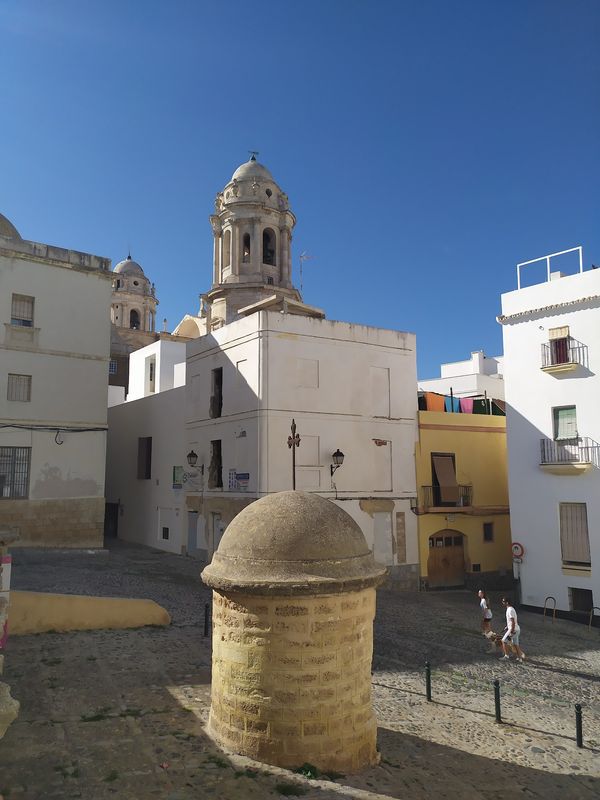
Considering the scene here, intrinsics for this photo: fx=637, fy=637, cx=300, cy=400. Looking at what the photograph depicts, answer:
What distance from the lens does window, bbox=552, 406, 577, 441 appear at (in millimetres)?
19781

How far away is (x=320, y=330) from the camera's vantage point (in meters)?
22.2

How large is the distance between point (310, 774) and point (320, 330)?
16.8 meters

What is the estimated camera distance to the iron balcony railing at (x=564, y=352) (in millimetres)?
19547

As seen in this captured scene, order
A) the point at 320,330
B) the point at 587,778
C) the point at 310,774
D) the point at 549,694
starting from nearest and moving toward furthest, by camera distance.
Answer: the point at 310,774, the point at 587,778, the point at 549,694, the point at 320,330

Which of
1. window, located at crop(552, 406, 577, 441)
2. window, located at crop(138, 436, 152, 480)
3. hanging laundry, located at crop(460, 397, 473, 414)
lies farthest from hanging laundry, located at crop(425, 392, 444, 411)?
window, located at crop(138, 436, 152, 480)

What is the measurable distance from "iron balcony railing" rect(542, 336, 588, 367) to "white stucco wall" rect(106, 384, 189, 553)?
554 inches

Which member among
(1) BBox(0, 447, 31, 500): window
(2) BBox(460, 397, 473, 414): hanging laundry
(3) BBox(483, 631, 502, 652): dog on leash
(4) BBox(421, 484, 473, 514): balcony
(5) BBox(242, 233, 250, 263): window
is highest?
(5) BBox(242, 233, 250, 263): window

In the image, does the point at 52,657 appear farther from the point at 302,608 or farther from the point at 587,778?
the point at 587,778

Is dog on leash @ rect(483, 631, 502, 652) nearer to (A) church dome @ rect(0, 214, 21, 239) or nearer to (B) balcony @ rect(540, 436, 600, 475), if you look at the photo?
(B) balcony @ rect(540, 436, 600, 475)

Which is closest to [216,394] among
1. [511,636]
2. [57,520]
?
[57,520]

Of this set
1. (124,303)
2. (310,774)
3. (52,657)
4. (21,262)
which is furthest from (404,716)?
(124,303)

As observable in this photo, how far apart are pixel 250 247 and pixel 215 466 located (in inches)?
538

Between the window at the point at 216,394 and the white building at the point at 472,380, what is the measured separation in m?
13.9

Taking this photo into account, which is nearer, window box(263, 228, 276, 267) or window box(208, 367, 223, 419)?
window box(208, 367, 223, 419)
